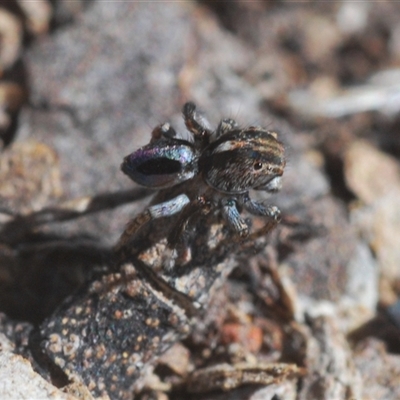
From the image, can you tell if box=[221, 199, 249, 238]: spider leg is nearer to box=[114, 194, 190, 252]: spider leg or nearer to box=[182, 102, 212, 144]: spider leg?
box=[114, 194, 190, 252]: spider leg

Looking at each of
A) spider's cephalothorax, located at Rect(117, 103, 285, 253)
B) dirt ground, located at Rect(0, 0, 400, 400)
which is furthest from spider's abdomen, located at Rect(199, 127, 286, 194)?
dirt ground, located at Rect(0, 0, 400, 400)

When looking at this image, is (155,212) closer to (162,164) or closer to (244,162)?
(162,164)

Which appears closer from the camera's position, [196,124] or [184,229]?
[184,229]

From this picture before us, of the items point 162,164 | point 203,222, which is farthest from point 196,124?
point 203,222

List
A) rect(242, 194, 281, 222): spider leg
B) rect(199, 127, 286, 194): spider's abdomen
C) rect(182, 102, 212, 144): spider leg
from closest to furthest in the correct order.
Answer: rect(199, 127, 286, 194): spider's abdomen
rect(242, 194, 281, 222): spider leg
rect(182, 102, 212, 144): spider leg

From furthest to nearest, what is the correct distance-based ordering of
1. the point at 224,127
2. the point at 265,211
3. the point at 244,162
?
the point at 224,127 → the point at 265,211 → the point at 244,162

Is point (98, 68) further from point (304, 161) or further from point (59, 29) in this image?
point (304, 161)
